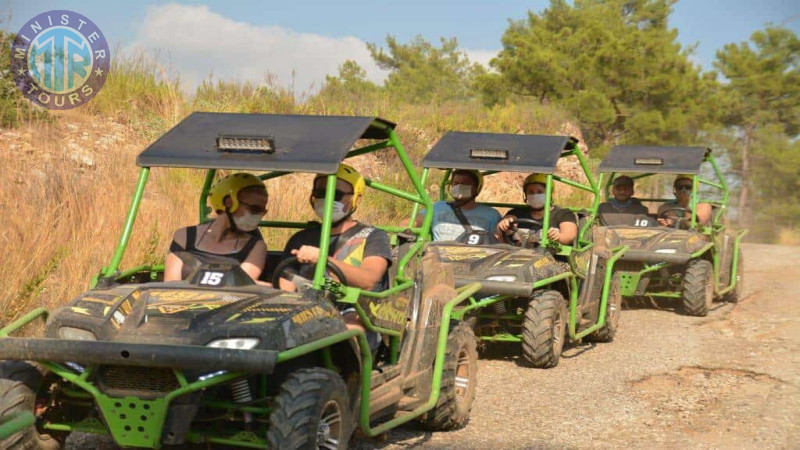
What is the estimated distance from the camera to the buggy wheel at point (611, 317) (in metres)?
11.4

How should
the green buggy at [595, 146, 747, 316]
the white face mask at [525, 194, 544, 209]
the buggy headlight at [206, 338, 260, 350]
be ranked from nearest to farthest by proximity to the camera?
the buggy headlight at [206, 338, 260, 350], the white face mask at [525, 194, 544, 209], the green buggy at [595, 146, 747, 316]

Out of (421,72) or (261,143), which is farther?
(421,72)

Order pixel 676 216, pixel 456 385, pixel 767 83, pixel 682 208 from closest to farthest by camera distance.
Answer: pixel 456 385 < pixel 676 216 < pixel 682 208 < pixel 767 83

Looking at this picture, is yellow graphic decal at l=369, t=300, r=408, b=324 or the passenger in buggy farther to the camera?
the passenger in buggy

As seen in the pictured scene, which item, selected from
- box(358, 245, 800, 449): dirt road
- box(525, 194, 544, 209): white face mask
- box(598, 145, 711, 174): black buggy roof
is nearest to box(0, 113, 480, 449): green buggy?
box(358, 245, 800, 449): dirt road

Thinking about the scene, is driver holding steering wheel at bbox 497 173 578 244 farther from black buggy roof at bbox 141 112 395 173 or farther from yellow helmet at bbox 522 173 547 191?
black buggy roof at bbox 141 112 395 173

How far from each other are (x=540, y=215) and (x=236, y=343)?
643 cm

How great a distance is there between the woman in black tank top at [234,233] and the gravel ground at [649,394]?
1.21m

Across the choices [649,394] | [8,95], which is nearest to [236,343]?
[649,394]

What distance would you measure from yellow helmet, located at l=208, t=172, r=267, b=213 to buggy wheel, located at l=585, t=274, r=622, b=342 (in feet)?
19.2

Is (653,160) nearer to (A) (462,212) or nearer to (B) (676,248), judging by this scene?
(B) (676,248)

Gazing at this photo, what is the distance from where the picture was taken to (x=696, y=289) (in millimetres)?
13602

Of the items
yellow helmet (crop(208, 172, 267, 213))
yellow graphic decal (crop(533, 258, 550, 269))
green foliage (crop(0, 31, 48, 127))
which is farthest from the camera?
green foliage (crop(0, 31, 48, 127))

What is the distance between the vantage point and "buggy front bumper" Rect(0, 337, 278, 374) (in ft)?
14.9
